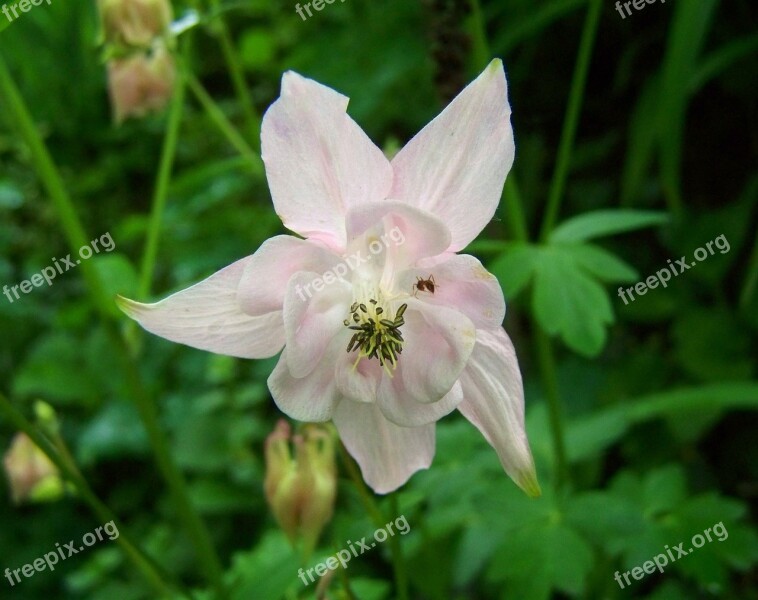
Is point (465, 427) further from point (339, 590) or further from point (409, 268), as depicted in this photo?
point (409, 268)

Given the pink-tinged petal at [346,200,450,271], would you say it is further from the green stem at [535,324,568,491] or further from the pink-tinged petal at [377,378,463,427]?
the green stem at [535,324,568,491]

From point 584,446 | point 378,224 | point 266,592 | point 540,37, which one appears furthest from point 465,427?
point 540,37

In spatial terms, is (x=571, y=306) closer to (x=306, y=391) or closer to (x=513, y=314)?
(x=306, y=391)

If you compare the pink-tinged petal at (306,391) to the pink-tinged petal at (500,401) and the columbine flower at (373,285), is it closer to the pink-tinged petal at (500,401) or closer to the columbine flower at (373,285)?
the columbine flower at (373,285)

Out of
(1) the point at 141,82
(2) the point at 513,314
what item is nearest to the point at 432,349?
(1) the point at 141,82

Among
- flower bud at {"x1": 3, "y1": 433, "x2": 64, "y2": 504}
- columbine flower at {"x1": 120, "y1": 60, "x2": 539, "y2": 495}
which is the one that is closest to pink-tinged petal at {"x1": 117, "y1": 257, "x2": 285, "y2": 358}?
columbine flower at {"x1": 120, "y1": 60, "x2": 539, "y2": 495}

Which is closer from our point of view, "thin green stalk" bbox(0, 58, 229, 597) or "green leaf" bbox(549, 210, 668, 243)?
"thin green stalk" bbox(0, 58, 229, 597)

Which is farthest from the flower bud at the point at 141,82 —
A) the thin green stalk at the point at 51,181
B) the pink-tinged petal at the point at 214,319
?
the pink-tinged petal at the point at 214,319
